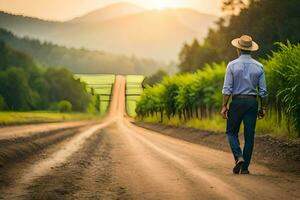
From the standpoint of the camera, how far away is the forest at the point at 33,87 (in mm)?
118562

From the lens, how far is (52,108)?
147 meters

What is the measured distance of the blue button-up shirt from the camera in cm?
983

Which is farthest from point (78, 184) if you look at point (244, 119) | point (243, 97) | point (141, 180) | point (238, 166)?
point (243, 97)

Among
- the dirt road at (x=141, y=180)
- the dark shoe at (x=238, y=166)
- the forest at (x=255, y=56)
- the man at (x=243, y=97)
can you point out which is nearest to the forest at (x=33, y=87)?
the forest at (x=255, y=56)

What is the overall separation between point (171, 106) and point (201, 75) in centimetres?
1396

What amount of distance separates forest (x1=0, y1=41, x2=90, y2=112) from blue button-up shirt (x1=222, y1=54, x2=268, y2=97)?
10110 centimetres

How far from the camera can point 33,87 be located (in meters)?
145

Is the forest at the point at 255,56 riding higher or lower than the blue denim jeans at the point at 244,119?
higher

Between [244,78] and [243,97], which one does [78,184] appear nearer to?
[243,97]

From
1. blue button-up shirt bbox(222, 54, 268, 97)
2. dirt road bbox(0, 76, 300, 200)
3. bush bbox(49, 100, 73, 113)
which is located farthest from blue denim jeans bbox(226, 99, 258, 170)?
bush bbox(49, 100, 73, 113)

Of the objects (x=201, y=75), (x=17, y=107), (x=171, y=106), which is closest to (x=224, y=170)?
(x=201, y=75)

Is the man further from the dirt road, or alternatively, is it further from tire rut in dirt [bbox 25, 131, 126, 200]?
tire rut in dirt [bbox 25, 131, 126, 200]

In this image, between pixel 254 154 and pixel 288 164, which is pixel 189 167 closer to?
pixel 288 164

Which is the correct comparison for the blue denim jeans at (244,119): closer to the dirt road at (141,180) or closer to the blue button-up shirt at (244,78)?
the blue button-up shirt at (244,78)
